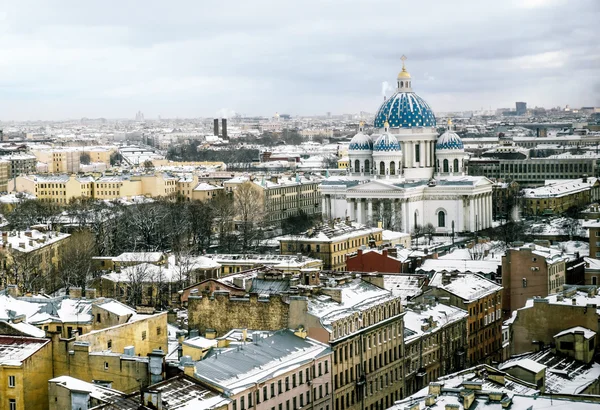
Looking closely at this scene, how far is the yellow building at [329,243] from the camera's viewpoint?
248ft

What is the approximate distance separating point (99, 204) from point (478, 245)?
43442mm

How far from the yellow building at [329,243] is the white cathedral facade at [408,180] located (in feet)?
68.1

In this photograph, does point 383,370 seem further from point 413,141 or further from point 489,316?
point 413,141

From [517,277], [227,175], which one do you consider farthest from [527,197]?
[517,277]

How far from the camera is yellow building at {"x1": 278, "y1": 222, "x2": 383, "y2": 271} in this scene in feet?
248

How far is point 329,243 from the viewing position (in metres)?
76.2

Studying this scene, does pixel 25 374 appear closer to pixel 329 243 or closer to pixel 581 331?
pixel 581 331

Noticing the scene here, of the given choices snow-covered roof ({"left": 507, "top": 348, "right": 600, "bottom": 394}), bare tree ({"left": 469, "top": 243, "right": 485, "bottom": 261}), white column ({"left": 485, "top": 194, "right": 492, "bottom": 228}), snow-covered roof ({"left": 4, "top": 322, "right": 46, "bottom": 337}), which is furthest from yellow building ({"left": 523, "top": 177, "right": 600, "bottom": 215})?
snow-covered roof ({"left": 4, "top": 322, "right": 46, "bottom": 337})

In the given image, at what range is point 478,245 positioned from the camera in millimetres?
75688

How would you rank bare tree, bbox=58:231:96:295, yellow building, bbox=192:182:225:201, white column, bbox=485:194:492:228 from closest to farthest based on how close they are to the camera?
1. bare tree, bbox=58:231:96:295
2. white column, bbox=485:194:492:228
3. yellow building, bbox=192:182:225:201

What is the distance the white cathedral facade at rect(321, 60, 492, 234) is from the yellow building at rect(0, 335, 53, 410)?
216 ft

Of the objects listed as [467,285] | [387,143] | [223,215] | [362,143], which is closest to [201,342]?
[467,285]

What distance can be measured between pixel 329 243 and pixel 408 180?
34.3 meters

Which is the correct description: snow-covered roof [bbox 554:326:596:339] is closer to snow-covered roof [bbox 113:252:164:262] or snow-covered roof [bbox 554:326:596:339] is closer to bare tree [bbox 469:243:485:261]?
bare tree [bbox 469:243:485:261]
